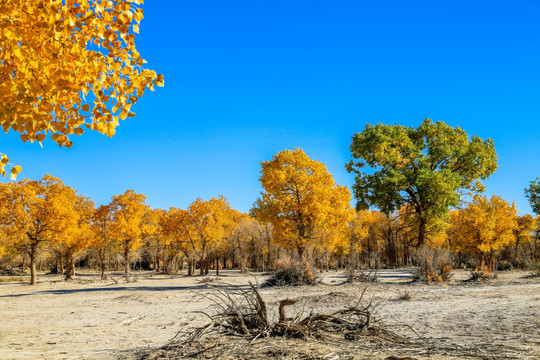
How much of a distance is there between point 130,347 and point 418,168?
18.3 m

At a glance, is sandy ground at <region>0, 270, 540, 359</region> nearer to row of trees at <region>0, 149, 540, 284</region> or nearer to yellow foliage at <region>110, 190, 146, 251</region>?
row of trees at <region>0, 149, 540, 284</region>

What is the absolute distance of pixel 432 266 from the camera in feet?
61.3

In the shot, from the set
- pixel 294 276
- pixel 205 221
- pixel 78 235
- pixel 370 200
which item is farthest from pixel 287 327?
pixel 205 221

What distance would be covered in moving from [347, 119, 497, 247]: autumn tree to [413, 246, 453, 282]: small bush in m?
→ 1.63

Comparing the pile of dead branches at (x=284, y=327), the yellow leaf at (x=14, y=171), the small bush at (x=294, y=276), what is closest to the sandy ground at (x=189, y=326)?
the pile of dead branches at (x=284, y=327)

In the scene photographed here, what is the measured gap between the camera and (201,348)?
480 centimetres

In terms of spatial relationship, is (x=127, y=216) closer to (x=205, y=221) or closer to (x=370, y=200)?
(x=205, y=221)

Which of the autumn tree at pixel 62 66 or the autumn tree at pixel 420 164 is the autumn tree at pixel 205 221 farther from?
the autumn tree at pixel 62 66

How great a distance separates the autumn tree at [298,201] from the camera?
810 inches

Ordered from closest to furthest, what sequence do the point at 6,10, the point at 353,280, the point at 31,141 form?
the point at 6,10 < the point at 31,141 < the point at 353,280

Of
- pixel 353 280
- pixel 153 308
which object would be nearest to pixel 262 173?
pixel 353 280

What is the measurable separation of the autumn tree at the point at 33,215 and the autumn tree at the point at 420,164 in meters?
20.0

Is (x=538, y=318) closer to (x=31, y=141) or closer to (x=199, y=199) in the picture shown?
(x=31, y=141)

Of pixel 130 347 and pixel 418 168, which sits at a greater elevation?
pixel 418 168
